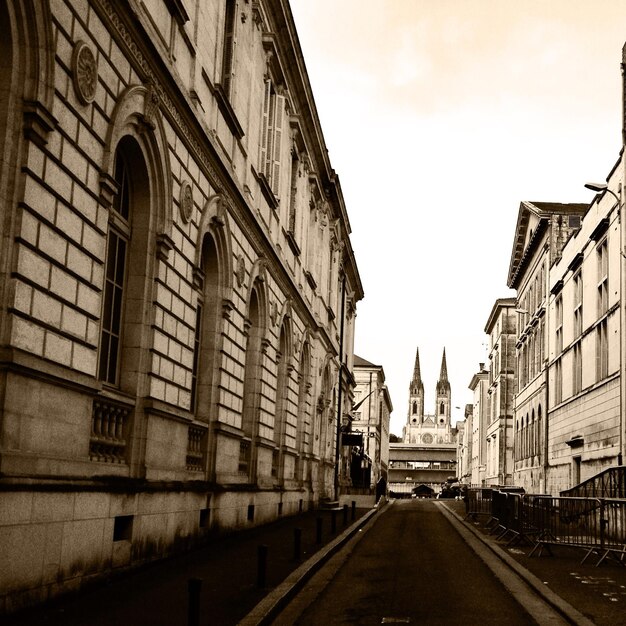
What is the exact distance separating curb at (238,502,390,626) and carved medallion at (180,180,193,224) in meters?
6.14

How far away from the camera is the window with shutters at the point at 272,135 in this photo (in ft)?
83.5

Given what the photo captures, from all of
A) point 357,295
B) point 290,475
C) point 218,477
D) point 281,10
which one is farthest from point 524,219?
point 218,477

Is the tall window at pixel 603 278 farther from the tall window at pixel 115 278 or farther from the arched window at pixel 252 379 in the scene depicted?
the tall window at pixel 115 278

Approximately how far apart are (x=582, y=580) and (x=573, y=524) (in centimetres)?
391

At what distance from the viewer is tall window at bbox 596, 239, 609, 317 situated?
31.4 m

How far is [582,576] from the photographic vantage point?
16.0 metres

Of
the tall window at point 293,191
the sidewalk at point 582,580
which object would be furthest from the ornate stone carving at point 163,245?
the tall window at point 293,191

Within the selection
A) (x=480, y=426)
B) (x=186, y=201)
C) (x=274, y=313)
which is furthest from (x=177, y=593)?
(x=480, y=426)

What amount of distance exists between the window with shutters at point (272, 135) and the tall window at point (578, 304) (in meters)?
14.4

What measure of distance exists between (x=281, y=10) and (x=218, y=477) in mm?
12465

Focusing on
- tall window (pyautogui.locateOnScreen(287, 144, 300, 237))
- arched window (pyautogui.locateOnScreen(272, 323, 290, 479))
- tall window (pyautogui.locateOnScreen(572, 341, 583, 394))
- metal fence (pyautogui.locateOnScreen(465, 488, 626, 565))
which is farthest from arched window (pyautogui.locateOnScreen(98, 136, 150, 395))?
tall window (pyautogui.locateOnScreen(572, 341, 583, 394))

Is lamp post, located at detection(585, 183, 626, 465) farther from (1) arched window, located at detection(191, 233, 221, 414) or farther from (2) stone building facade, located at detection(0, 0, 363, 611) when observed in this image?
(1) arched window, located at detection(191, 233, 221, 414)

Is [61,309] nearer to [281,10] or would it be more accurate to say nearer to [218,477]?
[218,477]

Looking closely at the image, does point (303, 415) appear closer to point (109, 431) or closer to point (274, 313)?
point (274, 313)
